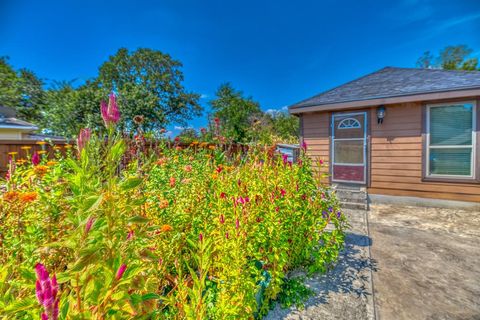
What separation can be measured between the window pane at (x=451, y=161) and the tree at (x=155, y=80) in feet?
39.3

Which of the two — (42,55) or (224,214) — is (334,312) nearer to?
(224,214)

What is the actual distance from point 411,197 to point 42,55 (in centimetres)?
2032

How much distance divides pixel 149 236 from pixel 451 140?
20.2ft

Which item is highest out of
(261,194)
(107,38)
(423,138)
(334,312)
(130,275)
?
(107,38)

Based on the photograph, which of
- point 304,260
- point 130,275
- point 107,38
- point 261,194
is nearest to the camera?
point 130,275

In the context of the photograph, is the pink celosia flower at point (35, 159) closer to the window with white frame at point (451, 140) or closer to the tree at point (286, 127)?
the window with white frame at point (451, 140)

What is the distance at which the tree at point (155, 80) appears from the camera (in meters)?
13.1

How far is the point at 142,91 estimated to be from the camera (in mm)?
11898

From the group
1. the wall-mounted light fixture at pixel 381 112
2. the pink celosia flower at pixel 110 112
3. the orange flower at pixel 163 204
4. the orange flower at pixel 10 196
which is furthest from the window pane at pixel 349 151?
the orange flower at pixel 10 196

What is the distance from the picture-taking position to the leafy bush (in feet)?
2.44

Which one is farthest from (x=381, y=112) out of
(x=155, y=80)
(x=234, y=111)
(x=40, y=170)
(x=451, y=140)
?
(x=155, y=80)

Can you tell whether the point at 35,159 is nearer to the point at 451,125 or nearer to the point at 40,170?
the point at 40,170

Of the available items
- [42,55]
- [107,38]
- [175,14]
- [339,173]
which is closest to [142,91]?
[107,38]

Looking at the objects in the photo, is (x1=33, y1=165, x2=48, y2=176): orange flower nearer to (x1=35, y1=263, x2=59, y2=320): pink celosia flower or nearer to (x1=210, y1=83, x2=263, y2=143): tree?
(x1=35, y1=263, x2=59, y2=320): pink celosia flower
